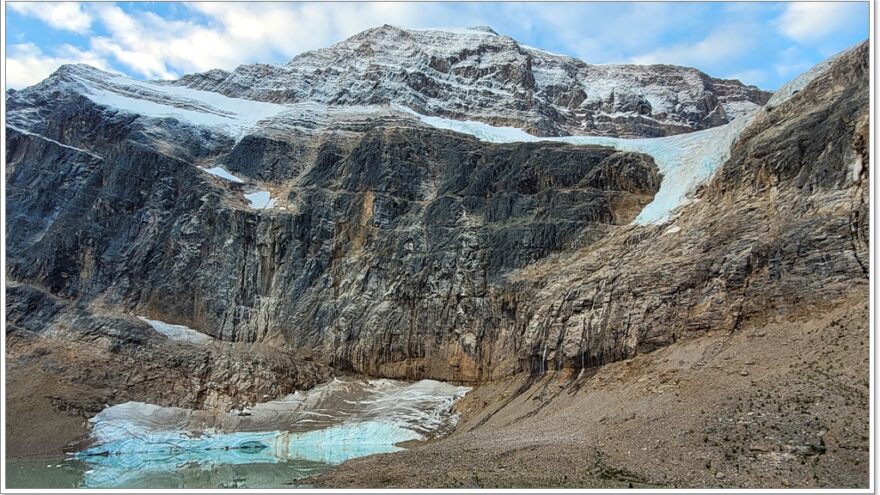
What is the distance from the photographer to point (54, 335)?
50.1m

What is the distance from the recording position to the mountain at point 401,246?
34.5 m

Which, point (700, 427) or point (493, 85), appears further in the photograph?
point (493, 85)

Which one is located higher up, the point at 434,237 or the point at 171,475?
the point at 434,237

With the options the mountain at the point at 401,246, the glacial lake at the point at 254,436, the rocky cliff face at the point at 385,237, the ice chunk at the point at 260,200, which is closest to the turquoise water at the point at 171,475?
the glacial lake at the point at 254,436

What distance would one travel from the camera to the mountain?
34.5 metres

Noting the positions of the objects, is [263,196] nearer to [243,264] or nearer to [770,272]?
[243,264]

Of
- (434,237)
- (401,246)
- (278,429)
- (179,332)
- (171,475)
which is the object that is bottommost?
(171,475)

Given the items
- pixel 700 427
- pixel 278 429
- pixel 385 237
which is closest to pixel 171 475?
pixel 278 429

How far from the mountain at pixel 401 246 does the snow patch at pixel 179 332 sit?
27cm

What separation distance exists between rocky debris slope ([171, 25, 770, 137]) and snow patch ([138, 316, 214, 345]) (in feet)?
133

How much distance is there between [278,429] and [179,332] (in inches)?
606

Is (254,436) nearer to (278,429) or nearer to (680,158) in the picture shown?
(278,429)

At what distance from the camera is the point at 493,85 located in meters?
89.9

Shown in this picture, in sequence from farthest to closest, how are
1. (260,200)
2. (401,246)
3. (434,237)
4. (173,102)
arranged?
(173,102)
(260,200)
(401,246)
(434,237)
